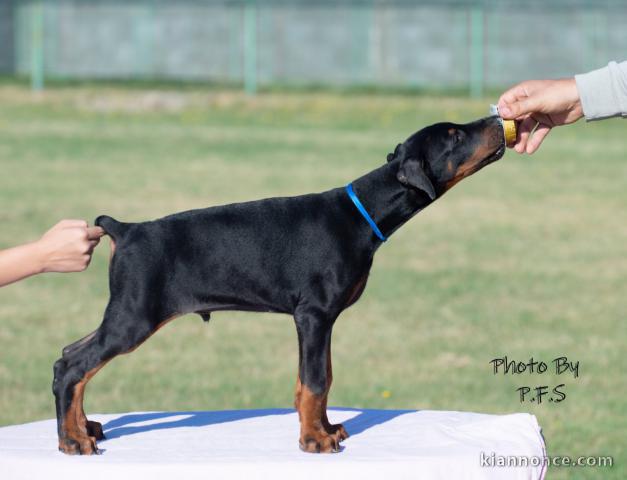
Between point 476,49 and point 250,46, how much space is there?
567cm

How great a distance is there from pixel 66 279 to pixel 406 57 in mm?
21134

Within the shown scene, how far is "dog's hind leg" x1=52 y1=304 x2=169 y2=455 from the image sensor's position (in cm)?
437

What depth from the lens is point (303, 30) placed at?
3212 centimetres

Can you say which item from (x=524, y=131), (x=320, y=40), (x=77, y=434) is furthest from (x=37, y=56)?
(x=77, y=434)

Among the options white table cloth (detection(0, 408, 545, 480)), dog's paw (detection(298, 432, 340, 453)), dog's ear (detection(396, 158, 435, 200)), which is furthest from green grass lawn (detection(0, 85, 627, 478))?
dog's ear (detection(396, 158, 435, 200))

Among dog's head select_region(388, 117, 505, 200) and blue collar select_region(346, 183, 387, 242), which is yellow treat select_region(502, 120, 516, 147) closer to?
dog's head select_region(388, 117, 505, 200)

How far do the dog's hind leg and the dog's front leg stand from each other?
1.81ft

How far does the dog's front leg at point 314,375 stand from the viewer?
4461 millimetres

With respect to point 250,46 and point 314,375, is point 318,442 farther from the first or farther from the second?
point 250,46

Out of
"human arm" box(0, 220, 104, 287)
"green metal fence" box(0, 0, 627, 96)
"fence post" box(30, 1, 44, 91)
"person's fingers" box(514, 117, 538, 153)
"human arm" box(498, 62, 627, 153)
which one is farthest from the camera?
"green metal fence" box(0, 0, 627, 96)

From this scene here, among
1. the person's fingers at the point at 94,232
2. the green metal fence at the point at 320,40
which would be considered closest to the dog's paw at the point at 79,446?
the person's fingers at the point at 94,232

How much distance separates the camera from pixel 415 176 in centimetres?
459

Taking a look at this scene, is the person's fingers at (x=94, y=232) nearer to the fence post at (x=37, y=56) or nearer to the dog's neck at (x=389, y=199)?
the dog's neck at (x=389, y=199)

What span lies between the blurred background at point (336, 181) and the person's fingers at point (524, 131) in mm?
1751
